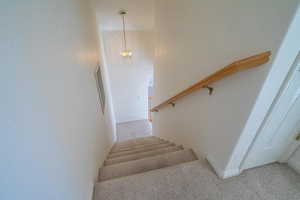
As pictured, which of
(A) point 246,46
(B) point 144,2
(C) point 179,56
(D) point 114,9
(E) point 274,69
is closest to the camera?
(E) point 274,69

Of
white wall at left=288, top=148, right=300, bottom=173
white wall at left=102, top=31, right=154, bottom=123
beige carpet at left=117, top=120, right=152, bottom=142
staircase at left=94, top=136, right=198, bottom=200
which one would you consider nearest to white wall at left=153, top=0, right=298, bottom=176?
staircase at left=94, top=136, right=198, bottom=200

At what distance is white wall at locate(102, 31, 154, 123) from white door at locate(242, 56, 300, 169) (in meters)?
4.68

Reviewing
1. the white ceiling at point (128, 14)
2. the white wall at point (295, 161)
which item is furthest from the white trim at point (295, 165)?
the white ceiling at point (128, 14)

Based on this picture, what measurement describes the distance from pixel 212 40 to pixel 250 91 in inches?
20.9

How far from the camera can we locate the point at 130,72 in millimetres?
5160

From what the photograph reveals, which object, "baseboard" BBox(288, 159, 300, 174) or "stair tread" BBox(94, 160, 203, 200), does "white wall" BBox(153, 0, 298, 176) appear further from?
"baseboard" BBox(288, 159, 300, 174)

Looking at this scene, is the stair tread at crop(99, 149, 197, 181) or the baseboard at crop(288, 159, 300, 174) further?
the stair tread at crop(99, 149, 197, 181)

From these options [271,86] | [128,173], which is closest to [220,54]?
[271,86]

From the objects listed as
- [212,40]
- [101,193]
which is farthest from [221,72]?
[101,193]

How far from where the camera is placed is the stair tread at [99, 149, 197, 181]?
4.32ft

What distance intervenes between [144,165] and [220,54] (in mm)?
1291

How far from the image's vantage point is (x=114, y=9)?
2.89 metres

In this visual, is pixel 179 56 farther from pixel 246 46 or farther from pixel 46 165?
pixel 46 165

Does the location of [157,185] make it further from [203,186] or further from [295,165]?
[295,165]
